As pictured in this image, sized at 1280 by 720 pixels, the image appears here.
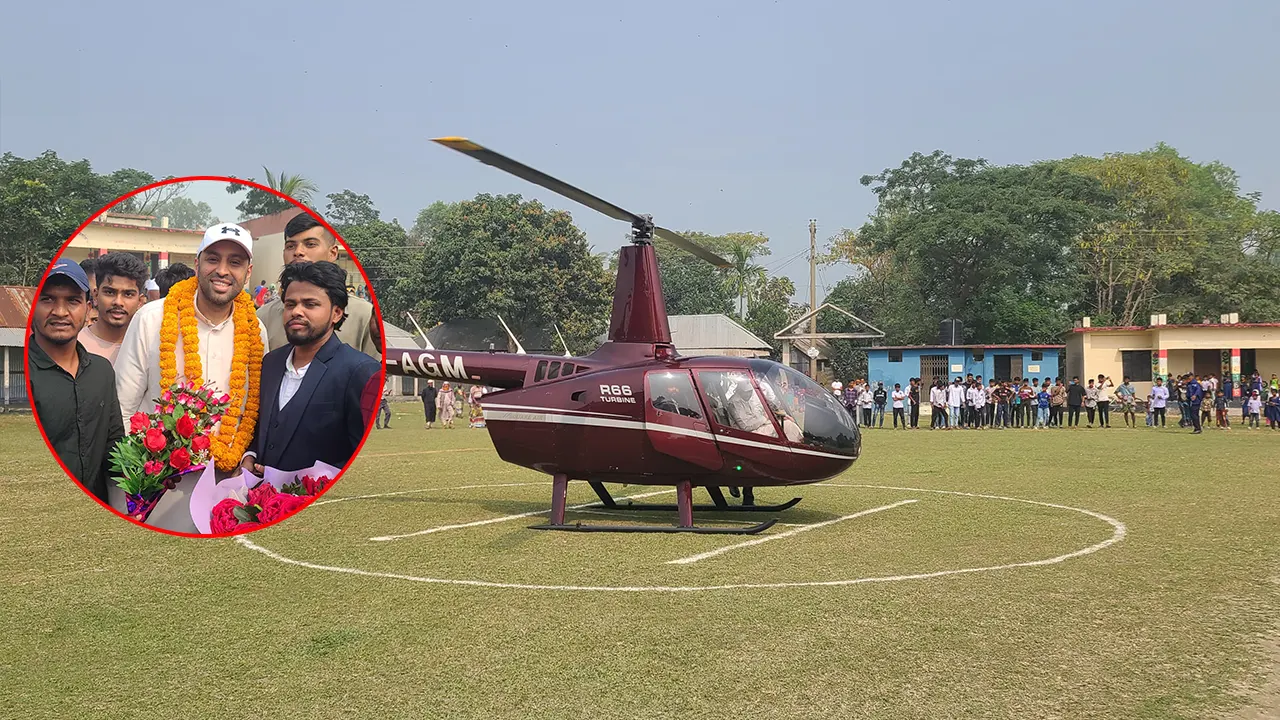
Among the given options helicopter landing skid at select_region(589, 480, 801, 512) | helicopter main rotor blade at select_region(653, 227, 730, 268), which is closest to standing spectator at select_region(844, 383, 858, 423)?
helicopter landing skid at select_region(589, 480, 801, 512)

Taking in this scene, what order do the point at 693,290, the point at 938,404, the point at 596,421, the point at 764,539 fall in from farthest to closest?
the point at 693,290, the point at 938,404, the point at 596,421, the point at 764,539

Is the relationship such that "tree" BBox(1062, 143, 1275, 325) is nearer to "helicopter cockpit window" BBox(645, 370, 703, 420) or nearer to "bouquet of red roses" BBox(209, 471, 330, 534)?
"helicopter cockpit window" BBox(645, 370, 703, 420)

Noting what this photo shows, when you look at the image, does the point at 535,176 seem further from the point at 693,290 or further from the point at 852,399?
the point at 693,290

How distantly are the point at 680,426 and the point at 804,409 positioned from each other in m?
1.49

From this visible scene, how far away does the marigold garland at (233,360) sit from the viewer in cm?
297

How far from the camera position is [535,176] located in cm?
934

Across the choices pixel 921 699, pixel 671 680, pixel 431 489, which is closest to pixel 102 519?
pixel 431 489

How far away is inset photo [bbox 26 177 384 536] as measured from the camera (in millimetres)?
2854

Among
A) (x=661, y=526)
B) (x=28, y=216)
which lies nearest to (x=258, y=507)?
(x=661, y=526)

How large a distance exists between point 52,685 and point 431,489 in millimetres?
10846

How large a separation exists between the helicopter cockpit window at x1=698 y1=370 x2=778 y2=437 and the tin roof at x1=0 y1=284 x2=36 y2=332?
30.9 feet

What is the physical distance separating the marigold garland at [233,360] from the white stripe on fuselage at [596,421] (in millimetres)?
9395

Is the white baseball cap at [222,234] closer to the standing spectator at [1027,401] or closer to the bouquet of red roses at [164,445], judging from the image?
the bouquet of red roses at [164,445]

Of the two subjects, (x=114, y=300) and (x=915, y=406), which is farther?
(x=915, y=406)
